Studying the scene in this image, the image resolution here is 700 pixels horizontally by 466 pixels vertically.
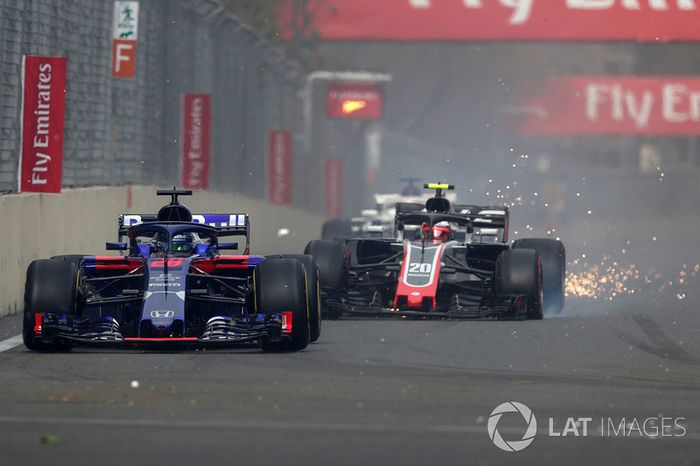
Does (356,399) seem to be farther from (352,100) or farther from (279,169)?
(352,100)

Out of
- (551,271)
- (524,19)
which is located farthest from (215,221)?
(524,19)

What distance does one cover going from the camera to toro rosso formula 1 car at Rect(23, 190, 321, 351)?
47.0 ft

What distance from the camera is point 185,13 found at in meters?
34.8

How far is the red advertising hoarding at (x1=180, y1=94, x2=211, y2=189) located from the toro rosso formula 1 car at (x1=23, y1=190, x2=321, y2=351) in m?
16.4

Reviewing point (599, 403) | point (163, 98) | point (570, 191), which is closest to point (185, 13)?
point (163, 98)

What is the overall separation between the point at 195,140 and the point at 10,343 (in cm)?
1713

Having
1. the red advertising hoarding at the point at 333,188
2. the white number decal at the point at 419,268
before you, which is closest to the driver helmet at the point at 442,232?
the white number decal at the point at 419,268

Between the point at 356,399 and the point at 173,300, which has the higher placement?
the point at 173,300

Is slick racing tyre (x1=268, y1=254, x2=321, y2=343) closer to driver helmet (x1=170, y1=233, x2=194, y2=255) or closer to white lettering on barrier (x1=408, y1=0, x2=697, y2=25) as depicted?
driver helmet (x1=170, y1=233, x2=194, y2=255)

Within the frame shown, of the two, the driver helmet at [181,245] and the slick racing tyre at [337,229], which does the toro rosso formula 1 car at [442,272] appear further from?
the slick racing tyre at [337,229]

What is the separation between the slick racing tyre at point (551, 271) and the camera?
20234 millimetres

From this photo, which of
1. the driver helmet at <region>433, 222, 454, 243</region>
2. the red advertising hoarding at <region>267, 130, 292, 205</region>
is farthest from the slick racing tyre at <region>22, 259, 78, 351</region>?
the red advertising hoarding at <region>267, 130, 292, 205</region>

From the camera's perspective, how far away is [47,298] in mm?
14406

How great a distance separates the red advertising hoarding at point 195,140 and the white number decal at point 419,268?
519 inches
